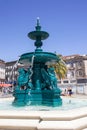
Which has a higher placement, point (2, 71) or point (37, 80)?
point (2, 71)

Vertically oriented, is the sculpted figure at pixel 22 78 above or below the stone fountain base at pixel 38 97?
above

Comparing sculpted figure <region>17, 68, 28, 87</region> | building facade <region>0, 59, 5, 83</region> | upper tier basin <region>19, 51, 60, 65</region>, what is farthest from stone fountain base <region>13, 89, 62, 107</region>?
building facade <region>0, 59, 5, 83</region>

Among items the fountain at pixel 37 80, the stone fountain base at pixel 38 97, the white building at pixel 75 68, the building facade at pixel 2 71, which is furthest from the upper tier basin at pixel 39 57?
the building facade at pixel 2 71

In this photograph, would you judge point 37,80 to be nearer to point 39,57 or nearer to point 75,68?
point 39,57

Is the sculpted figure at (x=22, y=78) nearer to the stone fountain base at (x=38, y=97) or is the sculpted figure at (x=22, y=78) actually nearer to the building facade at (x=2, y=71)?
the stone fountain base at (x=38, y=97)

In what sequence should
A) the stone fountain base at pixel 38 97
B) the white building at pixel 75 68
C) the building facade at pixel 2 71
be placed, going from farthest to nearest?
1. the building facade at pixel 2 71
2. the white building at pixel 75 68
3. the stone fountain base at pixel 38 97

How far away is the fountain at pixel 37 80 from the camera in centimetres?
1037

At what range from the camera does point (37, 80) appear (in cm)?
1105

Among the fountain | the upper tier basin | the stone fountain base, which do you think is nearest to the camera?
the stone fountain base

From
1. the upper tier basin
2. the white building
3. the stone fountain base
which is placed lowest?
the stone fountain base

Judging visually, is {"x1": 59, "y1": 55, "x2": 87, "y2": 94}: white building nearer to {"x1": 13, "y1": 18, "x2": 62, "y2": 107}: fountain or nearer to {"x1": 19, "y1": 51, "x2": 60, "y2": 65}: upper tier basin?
{"x1": 13, "y1": 18, "x2": 62, "y2": 107}: fountain

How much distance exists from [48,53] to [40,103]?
7.82 feet

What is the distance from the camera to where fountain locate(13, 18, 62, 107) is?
10.4 metres

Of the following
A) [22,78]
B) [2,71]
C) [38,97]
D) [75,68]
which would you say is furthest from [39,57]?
[2,71]
